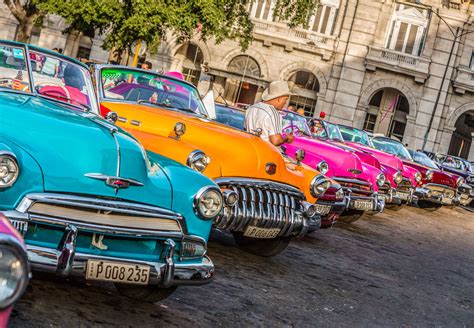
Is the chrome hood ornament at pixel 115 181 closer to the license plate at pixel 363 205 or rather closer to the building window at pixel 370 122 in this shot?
the license plate at pixel 363 205

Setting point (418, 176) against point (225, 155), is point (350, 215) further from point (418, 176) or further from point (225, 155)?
point (225, 155)

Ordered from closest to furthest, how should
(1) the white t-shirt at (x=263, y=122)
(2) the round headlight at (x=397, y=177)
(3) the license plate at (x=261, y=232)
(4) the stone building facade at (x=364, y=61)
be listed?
1. (3) the license plate at (x=261, y=232)
2. (1) the white t-shirt at (x=263, y=122)
3. (2) the round headlight at (x=397, y=177)
4. (4) the stone building facade at (x=364, y=61)

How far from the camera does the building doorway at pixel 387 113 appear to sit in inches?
1708

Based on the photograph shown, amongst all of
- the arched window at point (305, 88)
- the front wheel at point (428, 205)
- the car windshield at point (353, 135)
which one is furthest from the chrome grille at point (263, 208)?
the arched window at point (305, 88)

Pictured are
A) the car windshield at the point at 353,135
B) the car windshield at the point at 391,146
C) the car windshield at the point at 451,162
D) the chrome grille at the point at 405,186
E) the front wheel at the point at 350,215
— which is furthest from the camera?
the car windshield at the point at 451,162

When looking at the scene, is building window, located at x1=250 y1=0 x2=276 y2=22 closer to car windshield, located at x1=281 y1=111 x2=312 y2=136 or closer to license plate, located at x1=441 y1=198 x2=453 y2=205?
license plate, located at x1=441 y1=198 x2=453 y2=205

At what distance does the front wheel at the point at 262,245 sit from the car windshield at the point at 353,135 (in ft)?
31.8

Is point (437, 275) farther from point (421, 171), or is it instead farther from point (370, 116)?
point (370, 116)

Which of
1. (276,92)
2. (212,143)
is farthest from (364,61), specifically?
(212,143)

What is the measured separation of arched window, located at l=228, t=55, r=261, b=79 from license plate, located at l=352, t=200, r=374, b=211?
29.9 meters

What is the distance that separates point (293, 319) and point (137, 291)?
1.35 m

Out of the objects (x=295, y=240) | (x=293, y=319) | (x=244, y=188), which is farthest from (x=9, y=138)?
(x=295, y=240)

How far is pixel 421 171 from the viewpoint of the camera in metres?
21.3

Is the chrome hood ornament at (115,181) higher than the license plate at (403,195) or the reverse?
higher
